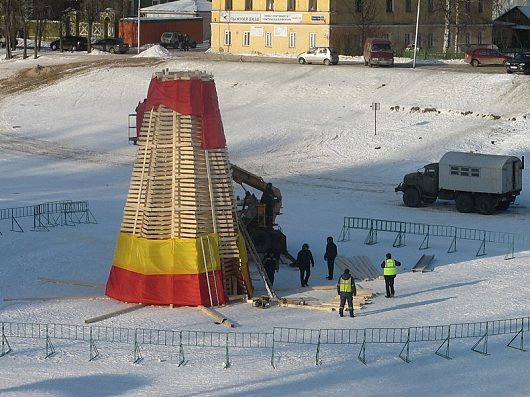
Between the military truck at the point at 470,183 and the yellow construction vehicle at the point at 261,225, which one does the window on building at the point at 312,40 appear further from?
the yellow construction vehicle at the point at 261,225

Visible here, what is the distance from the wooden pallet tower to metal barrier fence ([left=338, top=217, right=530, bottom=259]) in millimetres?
8607

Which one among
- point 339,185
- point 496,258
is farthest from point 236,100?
point 496,258

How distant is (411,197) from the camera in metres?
44.2

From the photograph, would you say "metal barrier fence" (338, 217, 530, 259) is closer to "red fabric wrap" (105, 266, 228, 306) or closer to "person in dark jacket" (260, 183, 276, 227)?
"person in dark jacket" (260, 183, 276, 227)

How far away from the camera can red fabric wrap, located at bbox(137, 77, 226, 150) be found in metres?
29.8

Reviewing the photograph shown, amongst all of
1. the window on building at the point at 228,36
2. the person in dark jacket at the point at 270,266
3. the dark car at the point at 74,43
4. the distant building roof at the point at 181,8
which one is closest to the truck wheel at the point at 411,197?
the person in dark jacket at the point at 270,266

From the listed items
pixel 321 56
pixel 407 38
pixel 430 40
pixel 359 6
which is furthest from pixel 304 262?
pixel 430 40

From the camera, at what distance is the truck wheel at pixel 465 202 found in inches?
1692

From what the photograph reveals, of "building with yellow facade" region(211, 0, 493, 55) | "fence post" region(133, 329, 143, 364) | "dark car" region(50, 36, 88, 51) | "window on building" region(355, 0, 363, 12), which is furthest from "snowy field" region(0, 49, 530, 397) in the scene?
"window on building" region(355, 0, 363, 12)

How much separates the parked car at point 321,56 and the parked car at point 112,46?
64.9ft

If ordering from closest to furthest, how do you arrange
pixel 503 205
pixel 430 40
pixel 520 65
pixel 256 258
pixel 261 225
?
pixel 256 258
pixel 261 225
pixel 503 205
pixel 520 65
pixel 430 40

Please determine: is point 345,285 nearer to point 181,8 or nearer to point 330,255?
point 330,255

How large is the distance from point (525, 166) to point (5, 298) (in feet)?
85.5

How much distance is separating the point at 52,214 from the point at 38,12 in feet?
166
